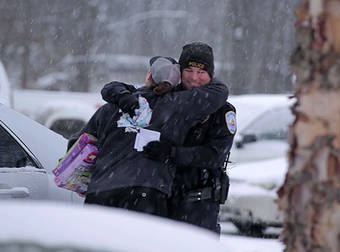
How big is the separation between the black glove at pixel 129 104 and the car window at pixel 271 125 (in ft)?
18.3

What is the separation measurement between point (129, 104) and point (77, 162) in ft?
1.52

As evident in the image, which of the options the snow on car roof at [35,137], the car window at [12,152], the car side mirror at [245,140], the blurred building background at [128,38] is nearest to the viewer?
the car window at [12,152]

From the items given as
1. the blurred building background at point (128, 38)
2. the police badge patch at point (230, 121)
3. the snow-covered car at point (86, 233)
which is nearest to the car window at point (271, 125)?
the police badge patch at point (230, 121)

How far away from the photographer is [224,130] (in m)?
4.46

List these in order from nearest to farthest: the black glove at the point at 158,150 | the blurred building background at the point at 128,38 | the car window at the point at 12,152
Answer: the black glove at the point at 158,150
the car window at the point at 12,152
the blurred building background at the point at 128,38

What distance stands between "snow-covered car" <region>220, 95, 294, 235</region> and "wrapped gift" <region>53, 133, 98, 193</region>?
426cm

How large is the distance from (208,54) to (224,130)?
464 millimetres

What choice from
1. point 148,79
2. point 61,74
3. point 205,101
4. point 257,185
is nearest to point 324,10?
point 205,101

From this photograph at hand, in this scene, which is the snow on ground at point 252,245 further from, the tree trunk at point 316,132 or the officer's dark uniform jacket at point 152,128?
the tree trunk at point 316,132

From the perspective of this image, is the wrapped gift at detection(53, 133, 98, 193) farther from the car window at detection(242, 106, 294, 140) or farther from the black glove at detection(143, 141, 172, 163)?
the car window at detection(242, 106, 294, 140)

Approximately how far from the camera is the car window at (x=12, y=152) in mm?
4719

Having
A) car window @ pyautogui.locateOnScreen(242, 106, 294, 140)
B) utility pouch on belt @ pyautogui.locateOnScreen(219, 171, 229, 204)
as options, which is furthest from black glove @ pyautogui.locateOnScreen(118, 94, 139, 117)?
car window @ pyautogui.locateOnScreen(242, 106, 294, 140)

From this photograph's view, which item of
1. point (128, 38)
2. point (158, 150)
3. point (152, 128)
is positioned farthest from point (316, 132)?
point (128, 38)

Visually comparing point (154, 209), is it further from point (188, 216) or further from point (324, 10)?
point (324, 10)
